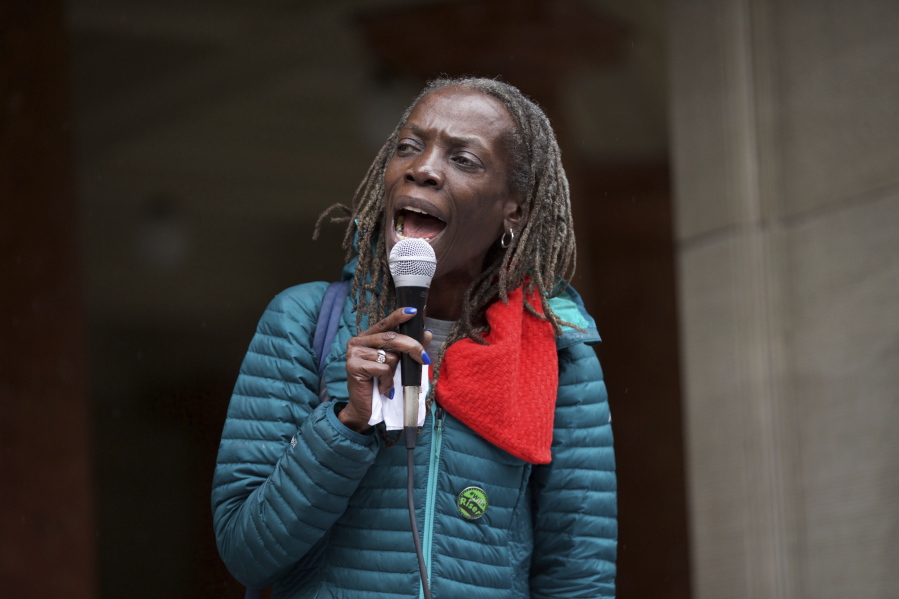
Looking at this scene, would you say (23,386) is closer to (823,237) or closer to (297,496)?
(297,496)

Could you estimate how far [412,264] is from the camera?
1812 millimetres

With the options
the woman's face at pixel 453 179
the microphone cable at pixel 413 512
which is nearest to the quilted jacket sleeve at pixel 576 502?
the woman's face at pixel 453 179

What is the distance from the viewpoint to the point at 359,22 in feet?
13.1

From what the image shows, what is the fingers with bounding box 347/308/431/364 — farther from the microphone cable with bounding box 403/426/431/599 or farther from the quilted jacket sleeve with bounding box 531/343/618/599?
the quilted jacket sleeve with bounding box 531/343/618/599

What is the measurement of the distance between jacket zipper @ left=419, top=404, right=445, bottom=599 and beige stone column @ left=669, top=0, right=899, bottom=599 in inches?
110

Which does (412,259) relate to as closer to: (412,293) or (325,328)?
(412,293)

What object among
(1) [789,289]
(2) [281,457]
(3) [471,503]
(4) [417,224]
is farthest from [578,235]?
(2) [281,457]

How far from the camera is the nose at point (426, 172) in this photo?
2.13 metres

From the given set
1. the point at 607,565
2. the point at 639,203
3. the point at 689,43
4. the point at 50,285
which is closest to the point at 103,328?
the point at 50,285

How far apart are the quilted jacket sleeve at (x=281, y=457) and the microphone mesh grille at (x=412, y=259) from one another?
12.8 inches

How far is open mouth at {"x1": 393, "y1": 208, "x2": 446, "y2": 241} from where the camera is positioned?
2129 mm

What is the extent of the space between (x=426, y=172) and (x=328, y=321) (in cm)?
40

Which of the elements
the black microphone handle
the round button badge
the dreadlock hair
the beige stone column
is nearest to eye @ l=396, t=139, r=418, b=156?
the dreadlock hair

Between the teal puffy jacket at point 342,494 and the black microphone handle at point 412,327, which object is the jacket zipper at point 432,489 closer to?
the teal puffy jacket at point 342,494
